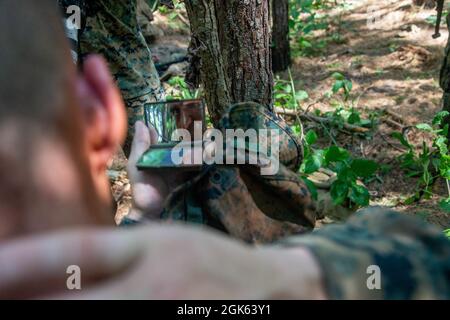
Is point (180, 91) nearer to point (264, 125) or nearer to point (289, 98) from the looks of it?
point (289, 98)

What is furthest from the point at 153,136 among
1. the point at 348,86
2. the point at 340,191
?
the point at 348,86

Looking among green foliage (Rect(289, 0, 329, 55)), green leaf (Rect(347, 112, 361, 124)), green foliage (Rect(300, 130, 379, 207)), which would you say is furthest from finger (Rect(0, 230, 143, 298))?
green foliage (Rect(289, 0, 329, 55))

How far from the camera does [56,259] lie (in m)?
0.52

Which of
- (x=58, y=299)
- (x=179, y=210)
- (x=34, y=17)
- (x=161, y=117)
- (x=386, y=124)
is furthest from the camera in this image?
(x=386, y=124)

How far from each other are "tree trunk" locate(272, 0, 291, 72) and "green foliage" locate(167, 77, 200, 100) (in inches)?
49.8

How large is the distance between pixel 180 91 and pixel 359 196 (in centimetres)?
240

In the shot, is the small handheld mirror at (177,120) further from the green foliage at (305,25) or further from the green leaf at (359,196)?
the green foliage at (305,25)

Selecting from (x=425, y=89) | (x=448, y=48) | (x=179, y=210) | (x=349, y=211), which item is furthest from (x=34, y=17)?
(x=425, y=89)

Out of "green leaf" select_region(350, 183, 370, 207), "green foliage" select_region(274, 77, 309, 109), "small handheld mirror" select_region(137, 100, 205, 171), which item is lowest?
"green leaf" select_region(350, 183, 370, 207)

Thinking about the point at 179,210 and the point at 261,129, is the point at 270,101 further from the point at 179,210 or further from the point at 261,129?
the point at 179,210

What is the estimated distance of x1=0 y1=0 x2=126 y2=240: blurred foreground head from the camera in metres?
0.59

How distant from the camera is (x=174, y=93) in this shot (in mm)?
4918

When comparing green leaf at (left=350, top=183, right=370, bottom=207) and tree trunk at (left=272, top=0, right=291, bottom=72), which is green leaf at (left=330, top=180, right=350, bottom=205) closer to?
green leaf at (left=350, top=183, right=370, bottom=207)

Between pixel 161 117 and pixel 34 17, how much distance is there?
79cm
